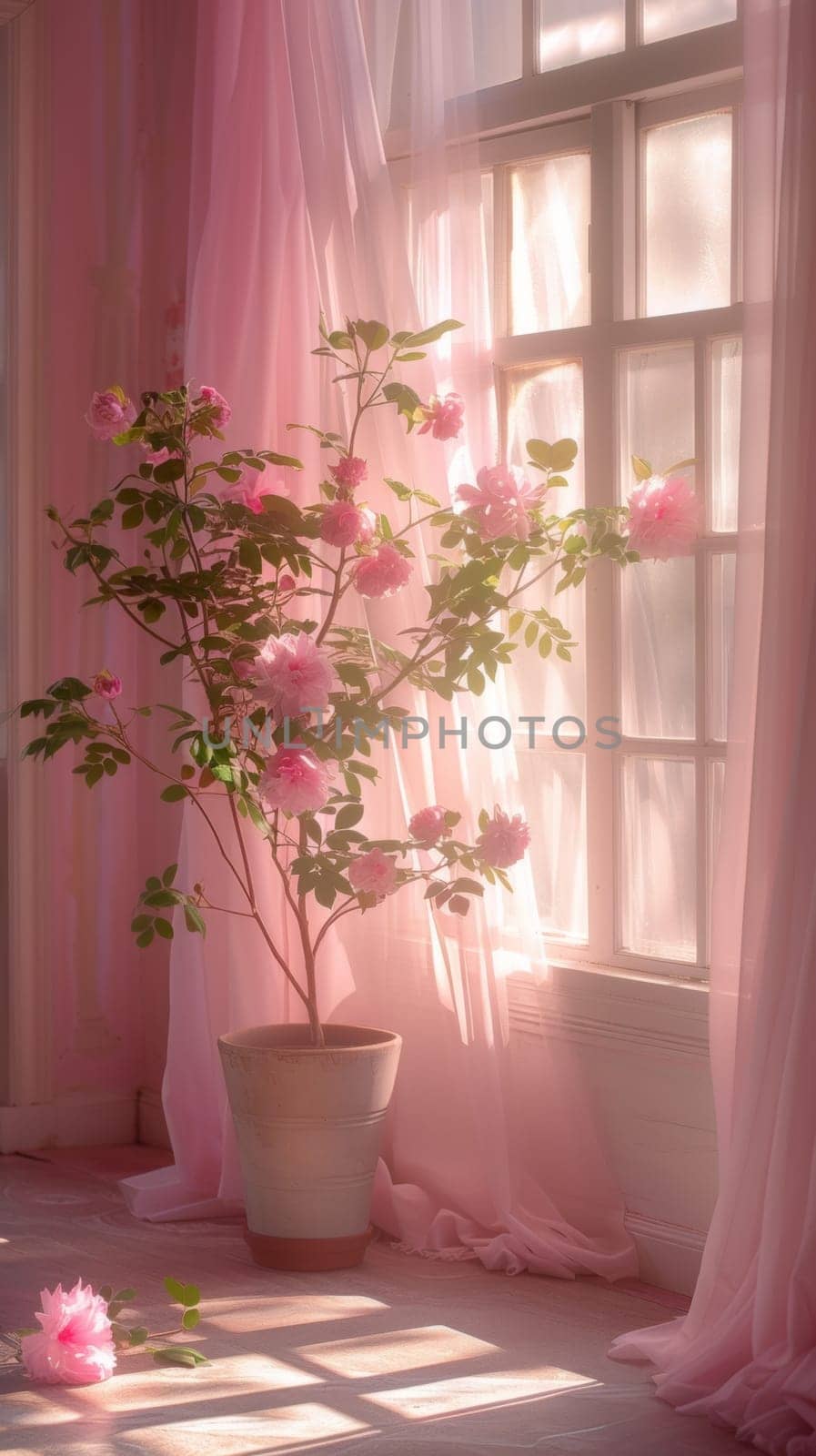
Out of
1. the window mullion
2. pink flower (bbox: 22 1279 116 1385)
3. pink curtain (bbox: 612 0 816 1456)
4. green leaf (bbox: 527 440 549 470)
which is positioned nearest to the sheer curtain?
the window mullion

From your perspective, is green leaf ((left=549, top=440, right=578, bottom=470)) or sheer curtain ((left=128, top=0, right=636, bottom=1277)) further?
sheer curtain ((left=128, top=0, right=636, bottom=1277))

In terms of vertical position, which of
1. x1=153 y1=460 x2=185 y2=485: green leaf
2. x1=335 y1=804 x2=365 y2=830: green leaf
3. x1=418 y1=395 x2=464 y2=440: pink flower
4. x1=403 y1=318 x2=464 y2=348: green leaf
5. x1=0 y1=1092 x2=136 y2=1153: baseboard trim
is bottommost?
x1=0 y1=1092 x2=136 y2=1153: baseboard trim

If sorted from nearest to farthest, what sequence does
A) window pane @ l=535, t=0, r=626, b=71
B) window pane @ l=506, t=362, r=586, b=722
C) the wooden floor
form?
the wooden floor < window pane @ l=535, t=0, r=626, b=71 < window pane @ l=506, t=362, r=586, b=722

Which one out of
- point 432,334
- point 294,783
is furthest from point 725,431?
point 294,783

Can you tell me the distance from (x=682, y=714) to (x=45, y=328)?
6.45ft

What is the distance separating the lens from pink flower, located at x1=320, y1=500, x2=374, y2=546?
311 centimetres

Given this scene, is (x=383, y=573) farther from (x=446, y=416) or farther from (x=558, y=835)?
(x=558, y=835)

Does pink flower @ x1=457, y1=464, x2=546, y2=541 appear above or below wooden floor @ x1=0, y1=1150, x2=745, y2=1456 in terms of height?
above

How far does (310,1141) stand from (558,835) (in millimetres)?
750

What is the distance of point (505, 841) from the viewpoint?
3086mm

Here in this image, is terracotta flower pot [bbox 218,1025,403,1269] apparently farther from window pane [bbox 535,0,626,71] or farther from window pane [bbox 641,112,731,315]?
window pane [bbox 535,0,626,71]

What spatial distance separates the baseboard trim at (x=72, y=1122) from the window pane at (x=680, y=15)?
274 cm

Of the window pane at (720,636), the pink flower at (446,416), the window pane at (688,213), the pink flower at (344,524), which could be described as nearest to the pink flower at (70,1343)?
the pink flower at (344,524)

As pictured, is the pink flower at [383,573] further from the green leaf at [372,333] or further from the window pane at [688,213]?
the window pane at [688,213]
